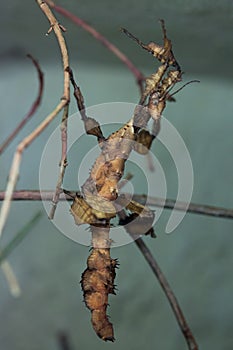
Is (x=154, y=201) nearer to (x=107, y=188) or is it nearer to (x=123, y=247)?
(x=107, y=188)

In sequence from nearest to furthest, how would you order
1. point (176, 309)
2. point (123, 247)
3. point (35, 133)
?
point (35, 133)
point (176, 309)
point (123, 247)

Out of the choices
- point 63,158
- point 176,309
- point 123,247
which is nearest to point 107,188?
point 63,158

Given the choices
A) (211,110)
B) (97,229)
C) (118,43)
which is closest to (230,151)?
(211,110)

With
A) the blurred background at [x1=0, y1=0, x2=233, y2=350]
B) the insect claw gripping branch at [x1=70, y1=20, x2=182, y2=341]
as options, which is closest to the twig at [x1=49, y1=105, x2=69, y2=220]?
the insect claw gripping branch at [x1=70, y1=20, x2=182, y2=341]

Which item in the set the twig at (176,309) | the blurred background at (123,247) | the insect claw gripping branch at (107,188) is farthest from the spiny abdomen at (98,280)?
the blurred background at (123,247)

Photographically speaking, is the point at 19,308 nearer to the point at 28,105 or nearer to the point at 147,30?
the point at 28,105

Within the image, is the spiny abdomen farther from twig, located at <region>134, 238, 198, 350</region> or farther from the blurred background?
the blurred background
